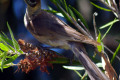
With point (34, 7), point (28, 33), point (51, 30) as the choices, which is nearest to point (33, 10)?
point (34, 7)

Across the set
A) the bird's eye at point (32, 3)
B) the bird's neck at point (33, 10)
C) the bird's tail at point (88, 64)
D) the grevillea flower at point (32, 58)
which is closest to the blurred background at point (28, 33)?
the bird's neck at point (33, 10)

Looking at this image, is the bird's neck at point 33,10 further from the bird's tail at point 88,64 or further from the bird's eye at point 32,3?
the bird's tail at point 88,64

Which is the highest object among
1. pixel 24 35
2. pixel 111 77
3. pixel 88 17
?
pixel 111 77

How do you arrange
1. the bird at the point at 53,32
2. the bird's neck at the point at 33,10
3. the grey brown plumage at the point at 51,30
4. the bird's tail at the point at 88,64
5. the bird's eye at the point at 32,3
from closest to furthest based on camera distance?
the bird's tail at the point at 88,64 → the bird at the point at 53,32 → the grey brown plumage at the point at 51,30 → the bird's eye at the point at 32,3 → the bird's neck at the point at 33,10

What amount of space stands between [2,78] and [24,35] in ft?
1.68

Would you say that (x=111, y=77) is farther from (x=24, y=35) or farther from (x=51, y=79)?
(x=24, y=35)

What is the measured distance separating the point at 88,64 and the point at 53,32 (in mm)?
482

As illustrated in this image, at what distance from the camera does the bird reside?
1.47 m

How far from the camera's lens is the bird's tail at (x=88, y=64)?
122cm

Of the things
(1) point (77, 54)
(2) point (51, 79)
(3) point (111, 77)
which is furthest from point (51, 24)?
(2) point (51, 79)

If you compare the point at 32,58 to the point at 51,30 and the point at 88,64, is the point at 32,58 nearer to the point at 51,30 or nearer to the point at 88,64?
the point at 88,64

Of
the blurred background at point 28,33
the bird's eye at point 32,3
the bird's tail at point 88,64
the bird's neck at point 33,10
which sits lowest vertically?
the blurred background at point 28,33

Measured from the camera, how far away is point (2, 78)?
2.57m

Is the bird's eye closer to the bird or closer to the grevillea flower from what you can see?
the bird
